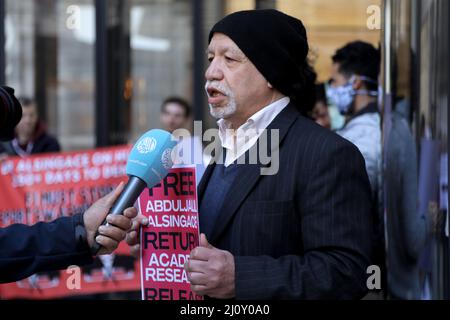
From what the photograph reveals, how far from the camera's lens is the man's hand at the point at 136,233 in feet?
10.2

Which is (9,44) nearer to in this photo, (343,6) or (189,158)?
(343,6)

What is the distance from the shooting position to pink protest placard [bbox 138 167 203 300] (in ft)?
9.77

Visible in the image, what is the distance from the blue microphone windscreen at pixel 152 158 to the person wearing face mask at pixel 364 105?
2208mm

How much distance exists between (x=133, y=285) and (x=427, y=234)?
2.80m

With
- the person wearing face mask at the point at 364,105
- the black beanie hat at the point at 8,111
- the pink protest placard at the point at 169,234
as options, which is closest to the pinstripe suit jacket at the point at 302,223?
the pink protest placard at the point at 169,234

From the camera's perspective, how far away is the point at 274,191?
116 inches

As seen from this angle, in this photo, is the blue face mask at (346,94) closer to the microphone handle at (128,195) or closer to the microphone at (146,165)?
the microphone at (146,165)

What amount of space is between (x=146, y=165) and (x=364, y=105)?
8.82 feet

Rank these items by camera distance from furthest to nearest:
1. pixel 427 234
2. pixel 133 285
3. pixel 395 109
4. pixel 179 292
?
pixel 133 285
pixel 395 109
pixel 427 234
pixel 179 292

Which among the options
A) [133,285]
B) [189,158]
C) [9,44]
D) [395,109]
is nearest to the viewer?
[189,158]

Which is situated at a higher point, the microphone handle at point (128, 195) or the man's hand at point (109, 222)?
the microphone handle at point (128, 195)

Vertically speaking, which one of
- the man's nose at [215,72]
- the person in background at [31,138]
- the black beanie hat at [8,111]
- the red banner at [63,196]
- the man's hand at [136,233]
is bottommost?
the red banner at [63,196]

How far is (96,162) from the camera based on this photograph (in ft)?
22.0
